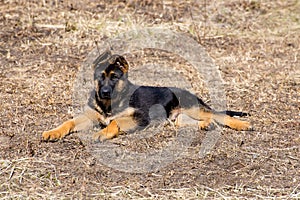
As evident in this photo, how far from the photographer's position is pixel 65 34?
11117mm

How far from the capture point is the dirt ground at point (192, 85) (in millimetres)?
5812

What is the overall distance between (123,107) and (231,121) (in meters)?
1.38

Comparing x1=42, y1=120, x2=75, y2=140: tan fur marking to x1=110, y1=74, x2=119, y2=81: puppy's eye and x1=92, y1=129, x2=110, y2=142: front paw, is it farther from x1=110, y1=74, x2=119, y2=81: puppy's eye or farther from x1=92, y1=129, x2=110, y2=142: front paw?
x1=110, y1=74, x2=119, y2=81: puppy's eye

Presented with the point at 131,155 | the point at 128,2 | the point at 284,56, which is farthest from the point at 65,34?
the point at 131,155

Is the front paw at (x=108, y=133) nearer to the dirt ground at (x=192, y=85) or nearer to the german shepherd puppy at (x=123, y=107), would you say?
the german shepherd puppy at (x=123, y=107)

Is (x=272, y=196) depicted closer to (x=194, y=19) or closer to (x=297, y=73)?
(x=297, y=73)

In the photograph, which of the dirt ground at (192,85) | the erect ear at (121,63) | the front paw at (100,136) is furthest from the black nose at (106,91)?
the dirt ground at (192,85)

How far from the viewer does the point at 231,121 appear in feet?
24.2

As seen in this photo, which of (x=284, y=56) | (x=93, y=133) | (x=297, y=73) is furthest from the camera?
(x=284, y=56)

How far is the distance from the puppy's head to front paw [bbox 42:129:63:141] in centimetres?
74

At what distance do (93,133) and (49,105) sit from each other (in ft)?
3.64

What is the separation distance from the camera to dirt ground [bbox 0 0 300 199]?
→ 19.1 feet

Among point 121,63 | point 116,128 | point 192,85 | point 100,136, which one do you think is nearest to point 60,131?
point 100,136

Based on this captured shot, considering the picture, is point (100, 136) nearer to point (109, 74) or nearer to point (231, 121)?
point (109, 74)
